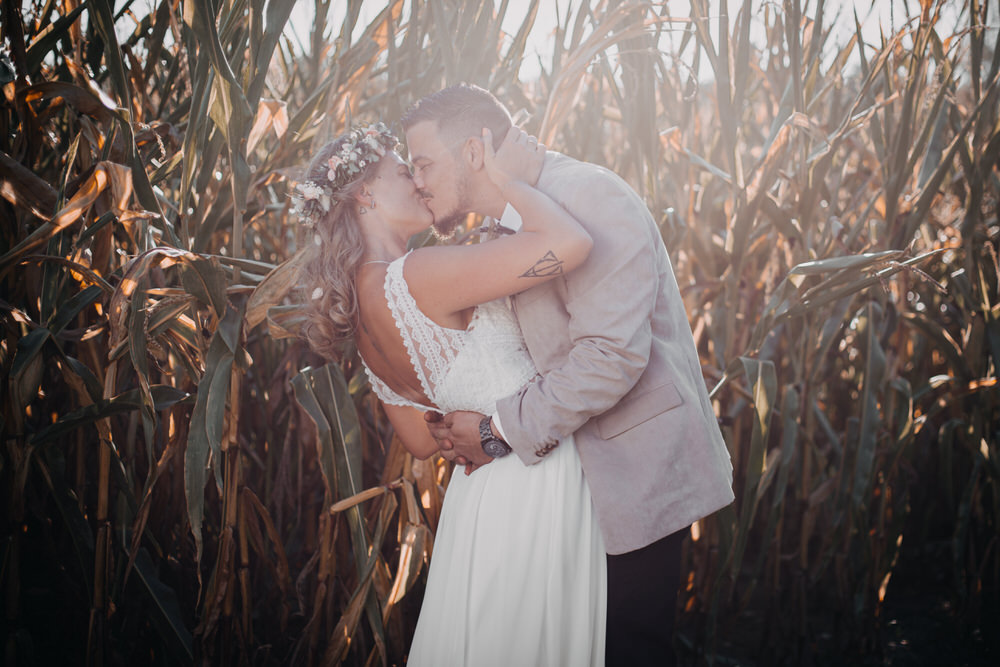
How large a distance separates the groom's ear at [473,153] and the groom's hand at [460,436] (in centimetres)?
53

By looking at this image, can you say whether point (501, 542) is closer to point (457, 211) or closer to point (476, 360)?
point (476, 360)

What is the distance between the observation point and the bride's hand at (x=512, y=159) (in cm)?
148

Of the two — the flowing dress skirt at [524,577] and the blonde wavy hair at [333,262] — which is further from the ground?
the blonde wavy hair at [333,262]

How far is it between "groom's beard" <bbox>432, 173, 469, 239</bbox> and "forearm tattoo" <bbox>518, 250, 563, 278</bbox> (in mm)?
328

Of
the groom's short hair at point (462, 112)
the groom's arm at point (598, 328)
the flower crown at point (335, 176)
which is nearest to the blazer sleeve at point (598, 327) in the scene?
the groom's arm at point (598, 328)

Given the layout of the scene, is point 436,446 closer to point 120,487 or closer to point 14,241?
point 120,487

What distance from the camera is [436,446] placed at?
1697 millimetres

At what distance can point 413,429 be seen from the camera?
1711 mm

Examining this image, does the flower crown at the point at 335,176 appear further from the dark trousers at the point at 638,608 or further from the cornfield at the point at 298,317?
the dark trousers at the point at 638,608

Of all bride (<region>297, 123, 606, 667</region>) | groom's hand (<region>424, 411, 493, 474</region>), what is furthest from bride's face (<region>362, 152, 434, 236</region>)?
groom's hand (<region>424, 411, 493, 474</region>)

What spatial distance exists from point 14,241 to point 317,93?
0.84 metres

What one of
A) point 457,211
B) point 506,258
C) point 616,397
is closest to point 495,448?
point 616,397

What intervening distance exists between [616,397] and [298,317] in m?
0.84

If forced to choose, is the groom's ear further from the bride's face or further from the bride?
the bride's face
